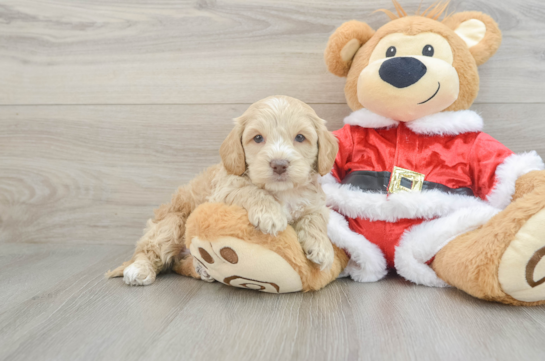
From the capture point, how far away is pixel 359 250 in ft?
4.15

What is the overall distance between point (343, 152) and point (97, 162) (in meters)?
1.13

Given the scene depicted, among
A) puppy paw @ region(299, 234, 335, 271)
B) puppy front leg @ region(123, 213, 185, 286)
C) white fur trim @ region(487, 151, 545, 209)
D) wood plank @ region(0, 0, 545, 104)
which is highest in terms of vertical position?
wood plank @ region(0, 0, 545, 104)

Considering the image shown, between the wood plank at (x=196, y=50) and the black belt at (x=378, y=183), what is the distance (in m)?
0.44

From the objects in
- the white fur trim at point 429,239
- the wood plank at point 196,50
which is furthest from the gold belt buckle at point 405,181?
the wood plank at point 196,50

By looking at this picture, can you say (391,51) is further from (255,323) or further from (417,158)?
(255,323)

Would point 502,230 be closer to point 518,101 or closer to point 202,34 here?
point 518,101

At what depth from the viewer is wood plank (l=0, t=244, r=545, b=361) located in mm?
836

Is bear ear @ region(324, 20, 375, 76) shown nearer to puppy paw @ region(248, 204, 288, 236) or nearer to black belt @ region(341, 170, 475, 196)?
black belt @ region(341, 170, 475, 196)

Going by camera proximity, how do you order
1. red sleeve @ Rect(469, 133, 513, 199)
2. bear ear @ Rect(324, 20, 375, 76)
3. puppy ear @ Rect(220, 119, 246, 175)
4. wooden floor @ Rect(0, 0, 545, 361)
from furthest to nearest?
wooden floor @ Rect(0, 0, 545, 361), bear ear @ Rect(324, 20, 375, 76), red sleeve @ Rect(469, 133, 513, 199), puppy ear @ Rect(220, 119, 246, 175)

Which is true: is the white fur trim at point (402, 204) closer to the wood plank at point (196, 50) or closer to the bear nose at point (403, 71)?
the bear nose at point (403, 71)

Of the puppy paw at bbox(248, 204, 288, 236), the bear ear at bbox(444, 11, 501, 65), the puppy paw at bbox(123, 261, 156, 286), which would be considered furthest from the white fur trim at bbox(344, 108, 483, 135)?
the puppy paw at bbox(123, 261, 156, 286)

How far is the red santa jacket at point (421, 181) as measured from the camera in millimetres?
1219

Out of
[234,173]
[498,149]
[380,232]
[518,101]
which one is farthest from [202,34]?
[518,101]

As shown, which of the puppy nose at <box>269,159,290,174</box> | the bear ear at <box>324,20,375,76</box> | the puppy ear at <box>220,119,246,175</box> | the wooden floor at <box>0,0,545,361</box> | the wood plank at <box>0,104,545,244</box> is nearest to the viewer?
the puppy nose at <box>269,159,290,174</box>
